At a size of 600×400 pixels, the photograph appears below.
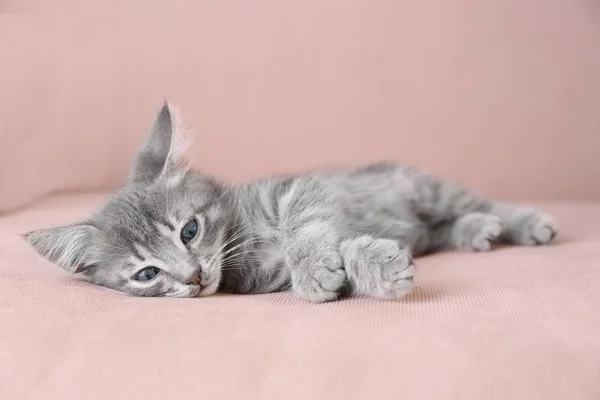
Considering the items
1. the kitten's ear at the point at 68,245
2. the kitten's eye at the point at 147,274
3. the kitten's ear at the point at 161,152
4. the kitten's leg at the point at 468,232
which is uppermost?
the kitten's ear at the point at 161,152

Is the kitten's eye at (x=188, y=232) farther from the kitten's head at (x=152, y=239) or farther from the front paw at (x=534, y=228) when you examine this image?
the front paw at (x=534, y=228)

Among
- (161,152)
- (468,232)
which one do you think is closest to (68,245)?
(161,152)

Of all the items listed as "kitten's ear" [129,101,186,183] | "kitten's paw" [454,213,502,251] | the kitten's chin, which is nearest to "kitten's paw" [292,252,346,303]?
the kitten's chin

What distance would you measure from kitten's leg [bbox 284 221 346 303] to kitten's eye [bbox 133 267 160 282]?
0.28m

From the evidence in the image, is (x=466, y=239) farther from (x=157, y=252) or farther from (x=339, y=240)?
(x=157, y=252)

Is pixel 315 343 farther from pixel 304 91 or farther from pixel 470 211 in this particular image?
pixel 304 91

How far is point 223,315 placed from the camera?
1.10 m

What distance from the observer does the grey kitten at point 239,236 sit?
1248 mm

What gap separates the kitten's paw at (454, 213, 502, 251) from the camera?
5.51 ft

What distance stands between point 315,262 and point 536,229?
2.29 feet

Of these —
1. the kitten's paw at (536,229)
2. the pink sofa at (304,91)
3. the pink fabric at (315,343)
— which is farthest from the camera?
the pink sofa at (304,91)

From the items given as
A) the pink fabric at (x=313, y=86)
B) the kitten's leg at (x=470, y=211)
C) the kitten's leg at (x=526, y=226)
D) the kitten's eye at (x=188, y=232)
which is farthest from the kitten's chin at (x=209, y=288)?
the pink fabric at (x=313, y=86)

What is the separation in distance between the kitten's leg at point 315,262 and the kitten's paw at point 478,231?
0.49 metres

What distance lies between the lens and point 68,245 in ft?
4.67
